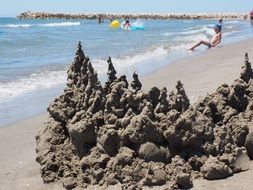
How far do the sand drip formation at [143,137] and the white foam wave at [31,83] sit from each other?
5.72 metres

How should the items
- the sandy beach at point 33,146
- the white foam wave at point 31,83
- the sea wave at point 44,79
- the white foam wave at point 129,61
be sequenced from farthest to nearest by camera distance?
the white foam wave at point 129,61 < the sea wave at point 44,79 < the white foam wave at point 31,83 < the sandy beach at point 33,146

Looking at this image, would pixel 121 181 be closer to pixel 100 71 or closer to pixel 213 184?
pixel 213 184

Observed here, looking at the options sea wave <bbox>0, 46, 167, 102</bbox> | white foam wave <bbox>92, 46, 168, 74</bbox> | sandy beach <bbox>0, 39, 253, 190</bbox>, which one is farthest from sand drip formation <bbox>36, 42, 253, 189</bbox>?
white foam wave <bbox>92, 46, 168, 74</bbox>

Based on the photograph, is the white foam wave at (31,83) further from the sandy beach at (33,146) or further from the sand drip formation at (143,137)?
the sand drip formation at (143,137)

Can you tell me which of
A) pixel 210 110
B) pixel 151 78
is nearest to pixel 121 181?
pixel 210 110

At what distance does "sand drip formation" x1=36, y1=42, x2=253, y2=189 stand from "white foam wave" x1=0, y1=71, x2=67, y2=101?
572 cm

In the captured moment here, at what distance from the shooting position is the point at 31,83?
40.5ft

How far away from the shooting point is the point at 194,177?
4.42m

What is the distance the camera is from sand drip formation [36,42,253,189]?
4.42 metres

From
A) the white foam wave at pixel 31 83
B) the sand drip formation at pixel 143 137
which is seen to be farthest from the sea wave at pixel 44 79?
the sand drip formation at pixel 143 137

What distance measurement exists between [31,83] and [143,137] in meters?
8.28

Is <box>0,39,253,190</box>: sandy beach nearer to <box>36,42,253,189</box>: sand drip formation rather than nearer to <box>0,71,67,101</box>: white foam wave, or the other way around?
<box>36,42,253,189</box>: sand drip formation

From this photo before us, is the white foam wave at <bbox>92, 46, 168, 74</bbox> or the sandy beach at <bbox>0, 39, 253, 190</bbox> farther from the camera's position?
the white foam wave at <bbox>92, 46, 168, 74</bbox>

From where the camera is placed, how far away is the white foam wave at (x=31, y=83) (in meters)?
11.1
